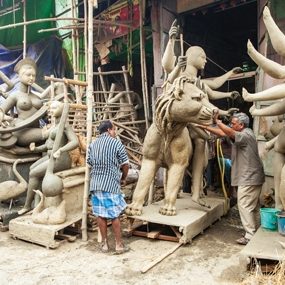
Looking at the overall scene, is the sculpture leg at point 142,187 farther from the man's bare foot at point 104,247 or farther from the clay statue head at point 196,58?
the clay statue head at point 196,58

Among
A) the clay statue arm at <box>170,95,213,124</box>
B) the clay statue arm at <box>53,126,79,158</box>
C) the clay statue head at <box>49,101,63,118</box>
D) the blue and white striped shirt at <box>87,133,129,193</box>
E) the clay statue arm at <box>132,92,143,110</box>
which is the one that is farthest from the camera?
the clay statue arm at <box>132,92,143,110</box>

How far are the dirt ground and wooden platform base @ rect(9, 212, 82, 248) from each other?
3.4 inches

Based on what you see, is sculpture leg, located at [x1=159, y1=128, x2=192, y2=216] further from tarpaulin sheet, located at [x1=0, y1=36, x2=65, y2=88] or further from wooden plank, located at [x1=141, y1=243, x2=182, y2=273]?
tarpaulin sheet, located at [x1=0, y1=36, x2=65, y2=88]

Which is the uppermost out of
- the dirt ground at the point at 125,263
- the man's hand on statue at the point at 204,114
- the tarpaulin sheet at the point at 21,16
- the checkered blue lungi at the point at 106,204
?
the tarpaulin sheet at the point at 21,16

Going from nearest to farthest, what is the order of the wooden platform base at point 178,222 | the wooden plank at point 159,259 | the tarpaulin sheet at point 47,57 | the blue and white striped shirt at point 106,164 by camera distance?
the wooden plank at point 159,259
the blue and white striped shirt at point 106,164
the wooden platform base at point 178,222
the tarpaulin sheet at point 47,57

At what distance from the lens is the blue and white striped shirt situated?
4328mm

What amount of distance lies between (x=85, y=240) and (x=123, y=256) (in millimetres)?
788

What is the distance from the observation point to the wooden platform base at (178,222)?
15.1ft

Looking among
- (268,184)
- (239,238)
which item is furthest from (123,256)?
(268,184)

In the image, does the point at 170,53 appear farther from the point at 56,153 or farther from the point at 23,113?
the point at 23,113

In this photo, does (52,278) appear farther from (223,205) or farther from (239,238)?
(223,205)

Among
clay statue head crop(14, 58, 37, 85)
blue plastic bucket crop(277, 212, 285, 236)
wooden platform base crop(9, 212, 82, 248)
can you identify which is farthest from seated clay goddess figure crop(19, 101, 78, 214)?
blue plastic bucket crop(277, 212, 285, 236)

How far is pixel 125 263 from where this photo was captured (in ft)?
13.3

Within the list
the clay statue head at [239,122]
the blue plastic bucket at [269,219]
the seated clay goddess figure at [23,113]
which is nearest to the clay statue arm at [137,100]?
the seated clay goddess figure at [23,113]
